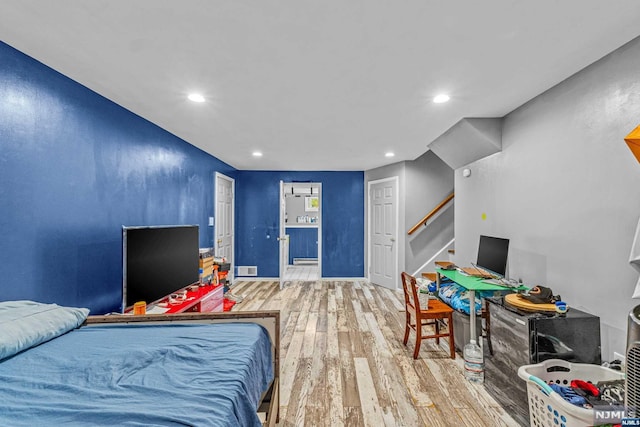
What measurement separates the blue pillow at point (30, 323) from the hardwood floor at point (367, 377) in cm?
142

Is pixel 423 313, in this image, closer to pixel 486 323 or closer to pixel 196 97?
pixel 486 323

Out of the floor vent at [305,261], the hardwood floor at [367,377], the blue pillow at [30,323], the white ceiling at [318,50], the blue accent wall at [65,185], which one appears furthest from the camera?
the floor vent at [305,261]

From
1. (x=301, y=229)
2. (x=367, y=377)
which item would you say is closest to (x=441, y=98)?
(x=367, y=377)

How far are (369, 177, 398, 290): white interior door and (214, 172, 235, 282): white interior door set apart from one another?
286 cm

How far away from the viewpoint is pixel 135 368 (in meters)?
1.20

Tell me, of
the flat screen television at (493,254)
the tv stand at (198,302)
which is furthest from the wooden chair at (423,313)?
the tv stand at (198,302)

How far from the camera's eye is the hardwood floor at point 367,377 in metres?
1.98

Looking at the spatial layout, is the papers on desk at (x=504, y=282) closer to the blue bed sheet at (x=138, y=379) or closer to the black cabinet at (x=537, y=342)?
the black cabinet at (x=537, y=342)

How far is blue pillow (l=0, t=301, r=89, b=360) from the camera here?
3.99 ft

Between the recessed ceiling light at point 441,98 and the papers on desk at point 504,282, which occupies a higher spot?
the recessed ceiling light at point 441,98

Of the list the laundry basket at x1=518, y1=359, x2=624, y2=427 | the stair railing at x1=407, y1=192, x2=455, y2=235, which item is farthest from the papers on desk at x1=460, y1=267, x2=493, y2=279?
the stair railing at x1=407, y1=192, x2=455, y2=235

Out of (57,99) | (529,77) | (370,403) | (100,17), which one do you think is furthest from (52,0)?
(370,403)

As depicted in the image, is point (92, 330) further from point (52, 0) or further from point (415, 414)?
point (415, 414)

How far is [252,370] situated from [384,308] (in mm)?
3368
